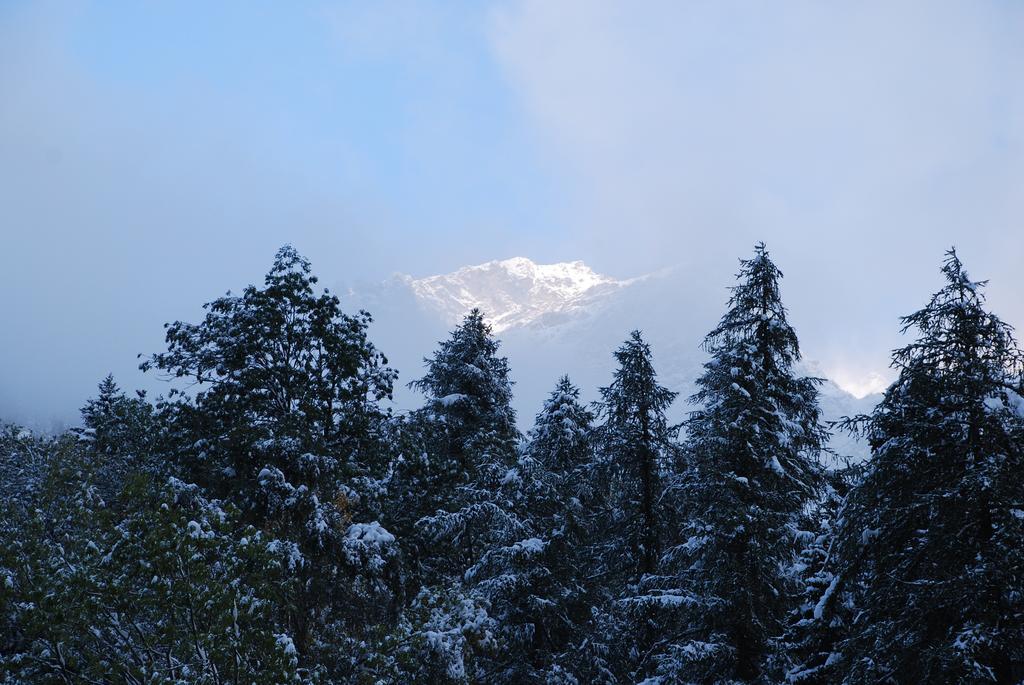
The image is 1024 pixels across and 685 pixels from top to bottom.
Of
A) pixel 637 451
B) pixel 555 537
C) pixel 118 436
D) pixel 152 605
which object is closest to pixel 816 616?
pixel 637 451

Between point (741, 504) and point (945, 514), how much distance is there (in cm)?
380

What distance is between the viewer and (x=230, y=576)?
33.2 feet

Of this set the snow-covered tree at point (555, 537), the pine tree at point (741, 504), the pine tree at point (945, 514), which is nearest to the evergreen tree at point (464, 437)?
the snow-covered tree at point (555, 537)

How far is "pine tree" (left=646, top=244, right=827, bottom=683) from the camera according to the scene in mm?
12336

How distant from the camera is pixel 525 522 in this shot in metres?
17.9

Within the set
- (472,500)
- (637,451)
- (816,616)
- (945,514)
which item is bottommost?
(816,616)

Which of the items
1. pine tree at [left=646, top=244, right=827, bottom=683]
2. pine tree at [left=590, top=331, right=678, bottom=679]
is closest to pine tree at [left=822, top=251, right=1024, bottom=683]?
pine tree at [left=646, top=244, right=827, bottom=683]

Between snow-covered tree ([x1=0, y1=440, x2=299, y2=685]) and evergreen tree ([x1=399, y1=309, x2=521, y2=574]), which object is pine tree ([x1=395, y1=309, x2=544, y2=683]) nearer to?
evergreen tree ([x1=399, y1=309, x2=521, y2=574])

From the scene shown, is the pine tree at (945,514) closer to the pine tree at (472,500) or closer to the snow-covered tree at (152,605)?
the pine tree at (472,500)

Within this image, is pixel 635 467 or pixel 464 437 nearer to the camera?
pixel 635 467

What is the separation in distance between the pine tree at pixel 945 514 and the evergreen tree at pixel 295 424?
10748 mm

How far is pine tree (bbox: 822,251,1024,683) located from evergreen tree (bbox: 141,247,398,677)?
423 inches

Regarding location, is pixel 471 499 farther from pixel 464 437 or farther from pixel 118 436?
pixel 118 436

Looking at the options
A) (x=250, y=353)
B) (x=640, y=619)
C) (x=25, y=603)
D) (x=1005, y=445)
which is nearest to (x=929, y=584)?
(x=1005, y=445)
